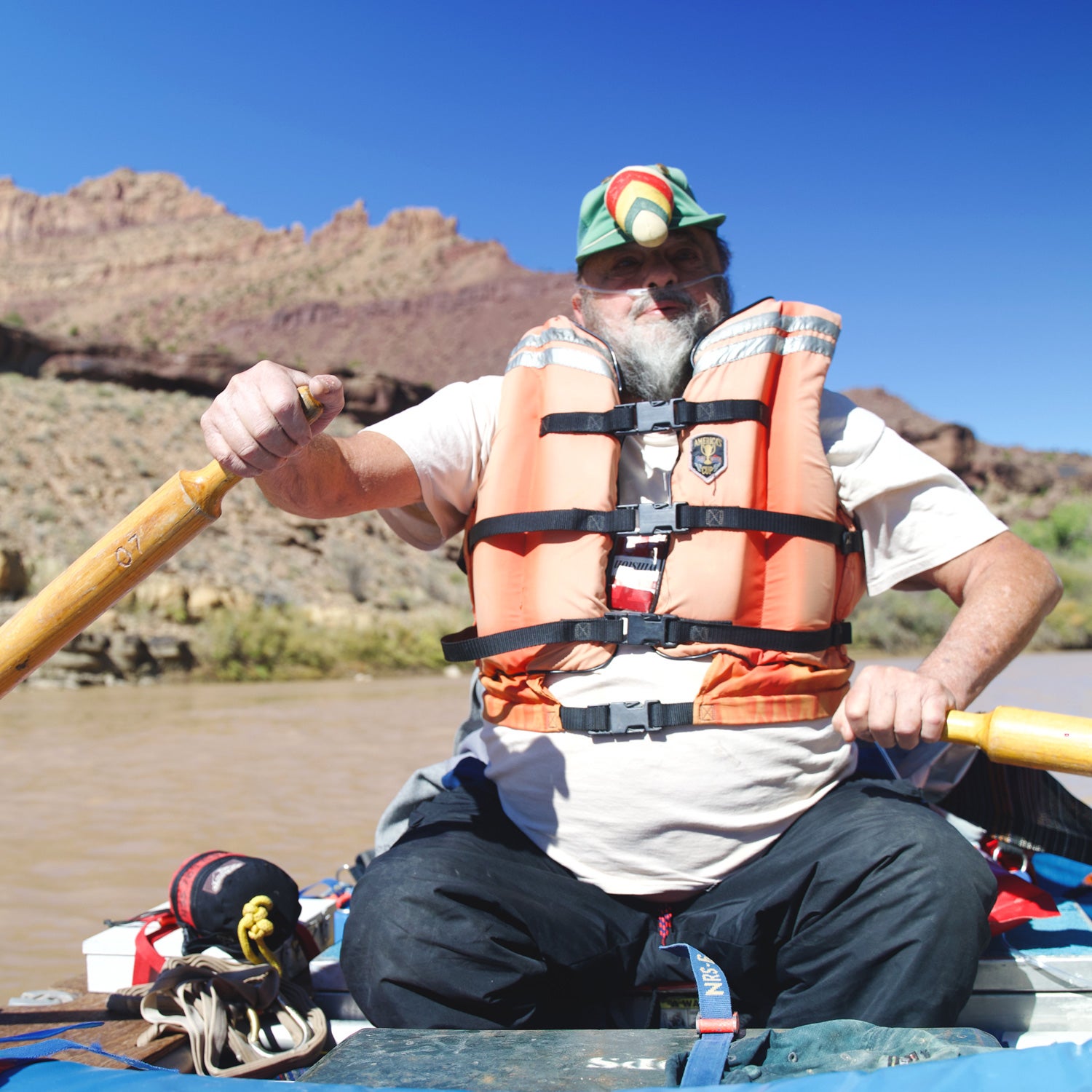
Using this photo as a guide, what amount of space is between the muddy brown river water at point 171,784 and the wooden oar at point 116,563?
75.1 inches

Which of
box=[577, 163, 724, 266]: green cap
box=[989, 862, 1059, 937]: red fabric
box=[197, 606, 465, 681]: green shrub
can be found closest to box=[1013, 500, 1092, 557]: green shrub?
box=[197, 606, 465, 681]: green shrub

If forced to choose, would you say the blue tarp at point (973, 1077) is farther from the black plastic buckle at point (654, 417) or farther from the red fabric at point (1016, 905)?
the black plastic buckle at point (654, 417)

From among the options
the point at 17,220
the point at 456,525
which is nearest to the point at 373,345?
the point at 17,220

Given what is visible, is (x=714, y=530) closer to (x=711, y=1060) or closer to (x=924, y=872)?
(x=924, y=872)

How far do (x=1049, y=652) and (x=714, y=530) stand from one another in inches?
724

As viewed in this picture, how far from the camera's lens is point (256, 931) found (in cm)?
200

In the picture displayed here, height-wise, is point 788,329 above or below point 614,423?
above

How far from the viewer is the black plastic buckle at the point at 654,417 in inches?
88.0

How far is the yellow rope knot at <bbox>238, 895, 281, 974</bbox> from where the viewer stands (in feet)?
6.56

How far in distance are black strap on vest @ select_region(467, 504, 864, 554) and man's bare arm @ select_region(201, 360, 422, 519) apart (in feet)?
1.20

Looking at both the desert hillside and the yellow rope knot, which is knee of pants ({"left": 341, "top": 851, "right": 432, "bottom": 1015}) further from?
the desert hillside

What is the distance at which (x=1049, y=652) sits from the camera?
1806 cm

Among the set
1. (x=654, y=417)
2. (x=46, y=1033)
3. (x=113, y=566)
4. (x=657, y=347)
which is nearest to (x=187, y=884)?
(x=46, y=1033)

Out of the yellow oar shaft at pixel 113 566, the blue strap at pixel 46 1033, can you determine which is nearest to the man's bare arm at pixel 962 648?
the yellow oar shaft at pixel 113 566
